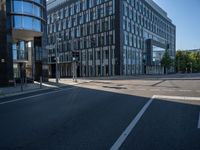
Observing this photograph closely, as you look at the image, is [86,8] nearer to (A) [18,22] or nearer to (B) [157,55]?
(B) [157,55]

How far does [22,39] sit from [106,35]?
105 feet

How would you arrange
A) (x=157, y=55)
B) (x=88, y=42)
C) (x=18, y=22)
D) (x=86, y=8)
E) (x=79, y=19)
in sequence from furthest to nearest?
1. (x=157, y=55)
2. (x=79, y=19)
3. (x=86, y=8)
4. (x=88, y=42)
5. (x=18, y=22)

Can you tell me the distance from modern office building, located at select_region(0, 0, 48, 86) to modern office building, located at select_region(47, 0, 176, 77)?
17483mm

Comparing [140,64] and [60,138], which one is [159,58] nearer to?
[140,64]

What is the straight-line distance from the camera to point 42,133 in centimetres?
654

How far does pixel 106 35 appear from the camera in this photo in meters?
64.8

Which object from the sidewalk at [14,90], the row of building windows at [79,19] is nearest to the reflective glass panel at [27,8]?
the sidewalk at [14,90]

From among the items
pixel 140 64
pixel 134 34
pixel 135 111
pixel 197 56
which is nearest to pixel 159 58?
pixel 140 64

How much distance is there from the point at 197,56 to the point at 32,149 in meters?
129

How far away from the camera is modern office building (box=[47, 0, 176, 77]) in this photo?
2466 inches

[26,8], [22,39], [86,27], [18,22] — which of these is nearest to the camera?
[18,22]

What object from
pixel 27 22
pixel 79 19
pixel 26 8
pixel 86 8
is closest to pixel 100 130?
pixel 27 22

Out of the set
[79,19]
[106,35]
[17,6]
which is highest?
[79,19]

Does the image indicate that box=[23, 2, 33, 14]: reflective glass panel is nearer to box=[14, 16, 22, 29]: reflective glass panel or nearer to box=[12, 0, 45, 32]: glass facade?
box=[12, 0, 45, 32]: glass facade
